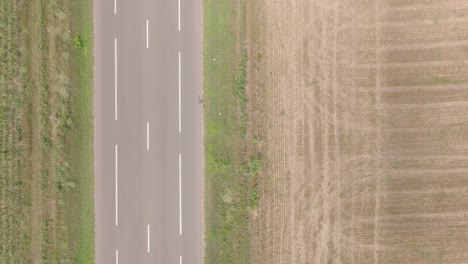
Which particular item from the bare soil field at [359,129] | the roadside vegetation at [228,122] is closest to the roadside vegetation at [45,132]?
the roadside vegetation at [228,122]

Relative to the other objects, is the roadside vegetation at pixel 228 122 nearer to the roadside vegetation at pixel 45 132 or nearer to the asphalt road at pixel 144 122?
the asphalt road at pixel 144 122

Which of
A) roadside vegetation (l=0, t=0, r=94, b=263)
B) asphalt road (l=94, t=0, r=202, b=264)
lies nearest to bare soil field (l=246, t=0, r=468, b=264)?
asphalt road (l=94, t=0, r=202, b=264)

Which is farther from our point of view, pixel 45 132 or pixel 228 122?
pixel 228 122

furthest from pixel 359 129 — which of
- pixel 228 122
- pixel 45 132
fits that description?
pixel 45 132

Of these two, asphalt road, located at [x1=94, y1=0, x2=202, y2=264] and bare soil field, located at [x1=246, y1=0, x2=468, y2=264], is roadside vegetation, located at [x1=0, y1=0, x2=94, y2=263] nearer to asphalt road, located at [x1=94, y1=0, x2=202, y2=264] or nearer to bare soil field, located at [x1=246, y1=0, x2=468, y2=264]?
asphalt road, located at [x1=94, y1=0, x2=202, y2=264]

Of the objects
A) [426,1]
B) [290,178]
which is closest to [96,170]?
[290,178]

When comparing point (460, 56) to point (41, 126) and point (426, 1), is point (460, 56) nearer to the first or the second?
point (426, 1)

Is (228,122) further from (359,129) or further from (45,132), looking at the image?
(45,132)
